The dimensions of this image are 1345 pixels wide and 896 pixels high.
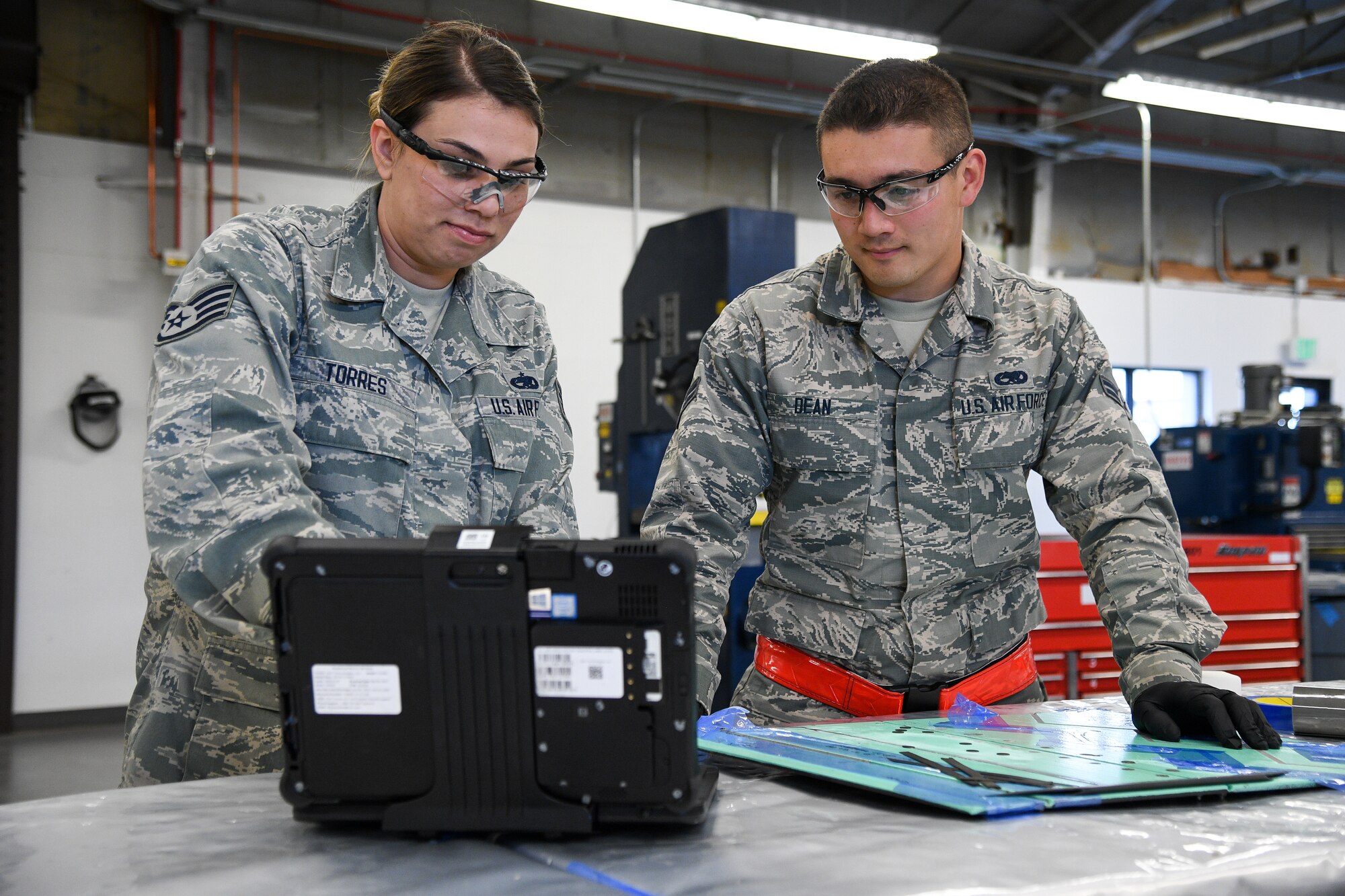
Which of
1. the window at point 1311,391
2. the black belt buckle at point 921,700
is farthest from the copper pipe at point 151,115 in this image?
the window at point 1311,391

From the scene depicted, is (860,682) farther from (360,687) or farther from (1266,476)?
(1266,476)

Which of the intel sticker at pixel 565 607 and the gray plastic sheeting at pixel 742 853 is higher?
the intel sticker at pixel 565 607

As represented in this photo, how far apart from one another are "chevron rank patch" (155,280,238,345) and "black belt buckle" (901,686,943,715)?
3.26ft

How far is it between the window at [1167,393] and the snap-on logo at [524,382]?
7.04m

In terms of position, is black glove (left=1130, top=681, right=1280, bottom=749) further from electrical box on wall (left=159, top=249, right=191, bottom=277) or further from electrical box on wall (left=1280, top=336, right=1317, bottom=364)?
electrical box on wall (left=1280, top=336, right=1317, bottom=364)

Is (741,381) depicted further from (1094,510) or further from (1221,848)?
(1221,848)

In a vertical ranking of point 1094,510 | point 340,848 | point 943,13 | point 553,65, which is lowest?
point 340,848

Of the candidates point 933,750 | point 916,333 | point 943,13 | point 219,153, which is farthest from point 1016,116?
point 933,750

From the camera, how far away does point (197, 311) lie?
1.13 metres

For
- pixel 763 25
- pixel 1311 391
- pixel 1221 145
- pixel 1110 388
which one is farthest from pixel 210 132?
pixel 1311 391

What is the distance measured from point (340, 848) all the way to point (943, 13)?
285 inches

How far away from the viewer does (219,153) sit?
5445 mm

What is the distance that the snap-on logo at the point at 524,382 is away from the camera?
4.84ft

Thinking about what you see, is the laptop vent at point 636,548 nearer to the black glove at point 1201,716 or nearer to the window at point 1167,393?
the black glove at point 1201,716
